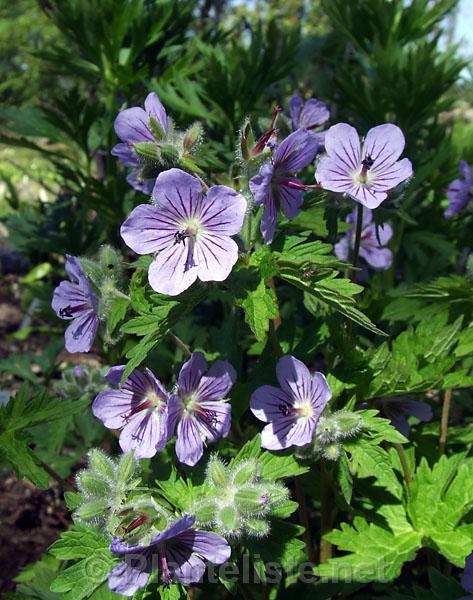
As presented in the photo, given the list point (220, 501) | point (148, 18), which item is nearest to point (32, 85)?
point (148, 18)

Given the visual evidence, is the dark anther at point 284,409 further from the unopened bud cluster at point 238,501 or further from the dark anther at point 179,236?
the dark anther at point 179,236

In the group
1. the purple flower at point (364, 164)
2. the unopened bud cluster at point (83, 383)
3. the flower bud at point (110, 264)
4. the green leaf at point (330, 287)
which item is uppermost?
the purple flower at point (364, 164)

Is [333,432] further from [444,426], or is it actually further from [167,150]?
Answer: [167,150]

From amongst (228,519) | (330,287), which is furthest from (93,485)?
(330,287)

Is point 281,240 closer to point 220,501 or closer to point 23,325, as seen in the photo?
point 220,501

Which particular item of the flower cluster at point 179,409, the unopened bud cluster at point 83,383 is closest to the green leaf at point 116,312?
the flower cluster at point 179,409

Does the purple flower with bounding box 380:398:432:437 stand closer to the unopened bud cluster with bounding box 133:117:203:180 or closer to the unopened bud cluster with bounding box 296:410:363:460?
the unopened bud cluster with bounding box 296:410:363:460
